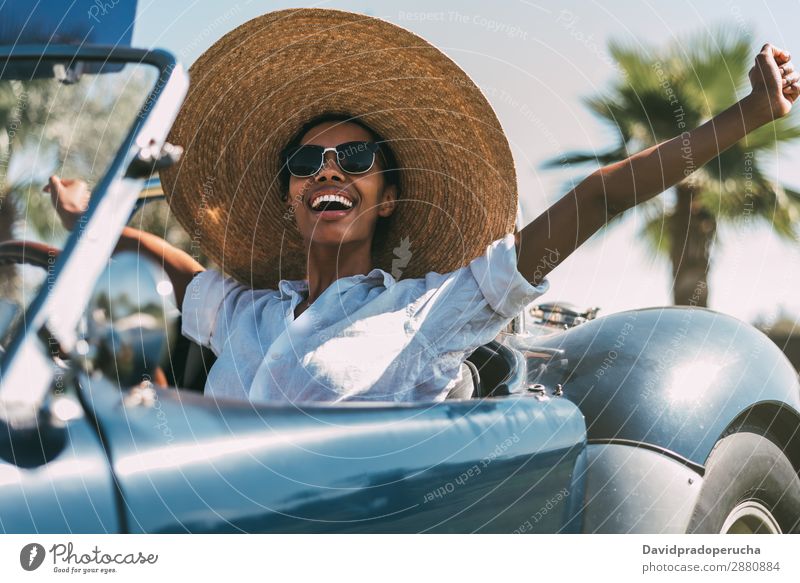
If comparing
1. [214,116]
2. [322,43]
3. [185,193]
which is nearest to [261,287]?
[185,193]

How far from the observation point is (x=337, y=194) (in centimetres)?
218

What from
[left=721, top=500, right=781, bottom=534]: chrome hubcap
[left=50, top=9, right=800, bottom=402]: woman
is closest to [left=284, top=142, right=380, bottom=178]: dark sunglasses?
[left=50, top=9, right=800, bottom=402]: woman

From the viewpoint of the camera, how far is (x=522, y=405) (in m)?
1.59

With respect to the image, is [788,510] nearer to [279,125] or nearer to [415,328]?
[415,328]

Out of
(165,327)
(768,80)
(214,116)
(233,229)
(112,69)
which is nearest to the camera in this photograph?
(112,69)

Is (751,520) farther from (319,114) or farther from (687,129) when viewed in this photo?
(687,129)

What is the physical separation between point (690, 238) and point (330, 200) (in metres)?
6.10

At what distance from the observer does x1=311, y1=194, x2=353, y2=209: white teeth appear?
218cm

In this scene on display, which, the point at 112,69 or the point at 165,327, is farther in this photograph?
the point at 165,327

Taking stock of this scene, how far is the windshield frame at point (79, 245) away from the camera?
3.62 feet

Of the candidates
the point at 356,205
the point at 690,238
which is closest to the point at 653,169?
the point at 356,205
